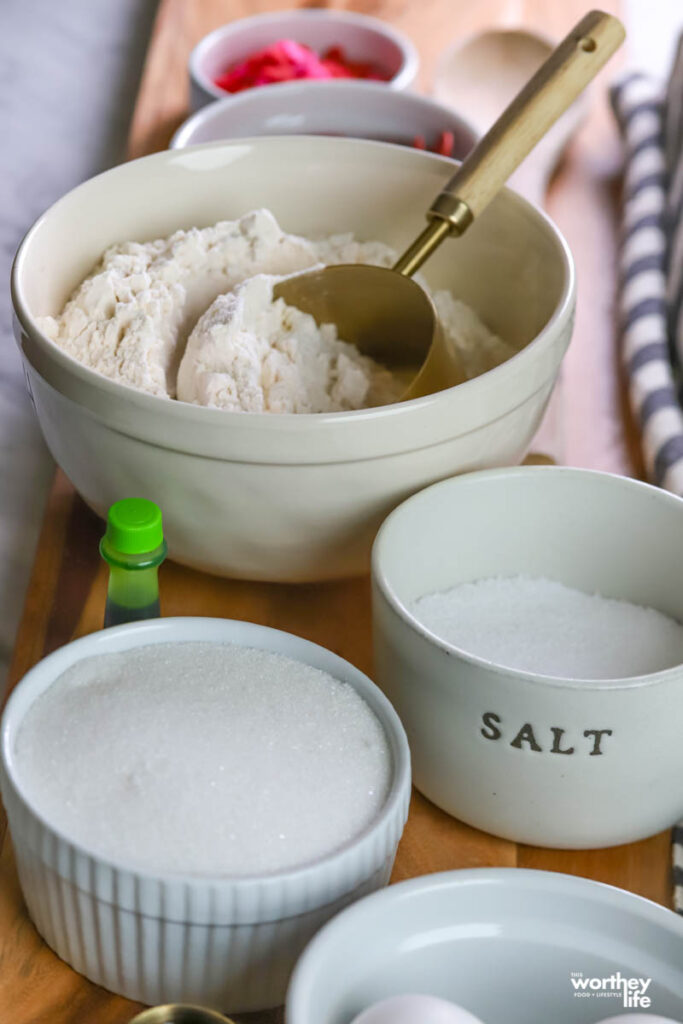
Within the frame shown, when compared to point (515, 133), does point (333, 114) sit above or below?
below

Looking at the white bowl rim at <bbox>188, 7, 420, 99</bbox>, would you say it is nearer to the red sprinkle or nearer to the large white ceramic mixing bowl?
the red sprinkle

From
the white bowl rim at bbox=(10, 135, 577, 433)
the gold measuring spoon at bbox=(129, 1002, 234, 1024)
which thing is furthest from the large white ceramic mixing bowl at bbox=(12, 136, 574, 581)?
the gold measuring spoon at bbox=(129, 1002, 234, 1024)

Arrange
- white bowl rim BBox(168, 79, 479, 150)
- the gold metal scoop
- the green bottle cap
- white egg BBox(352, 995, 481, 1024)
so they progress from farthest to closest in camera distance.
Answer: white bowl rim BBox(168, 79, 479, 150) → the gold metal scoop → the green bottle cap → white egg BBox(352, 995, 481, 1024)

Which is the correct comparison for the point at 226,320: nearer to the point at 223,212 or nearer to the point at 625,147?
the point at 223,212

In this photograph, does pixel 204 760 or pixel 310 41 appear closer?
pixel 204 760

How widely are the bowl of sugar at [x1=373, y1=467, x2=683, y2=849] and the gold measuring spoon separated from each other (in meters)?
0.15

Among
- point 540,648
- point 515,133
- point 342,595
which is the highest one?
point 515,133

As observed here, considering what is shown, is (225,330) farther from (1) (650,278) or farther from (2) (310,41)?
(2) (310,41)

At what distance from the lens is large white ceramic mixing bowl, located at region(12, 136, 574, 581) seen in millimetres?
543

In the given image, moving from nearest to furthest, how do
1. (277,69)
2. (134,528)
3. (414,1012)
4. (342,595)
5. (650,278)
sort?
1. (414,1012)
2. (134,528)
3. (342,595)
4. (650,278)
5. (277,69)

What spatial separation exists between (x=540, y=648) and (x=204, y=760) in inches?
7.0

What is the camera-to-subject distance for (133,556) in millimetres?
521

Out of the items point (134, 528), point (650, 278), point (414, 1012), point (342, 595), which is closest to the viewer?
point (414, 1012)

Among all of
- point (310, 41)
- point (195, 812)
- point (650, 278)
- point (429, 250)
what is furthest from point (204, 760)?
point (310, 41)
